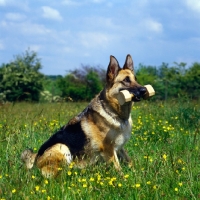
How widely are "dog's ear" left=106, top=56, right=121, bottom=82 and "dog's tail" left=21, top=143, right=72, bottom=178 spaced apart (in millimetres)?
1246

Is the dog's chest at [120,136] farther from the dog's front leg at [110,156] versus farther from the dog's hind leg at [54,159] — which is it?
the dog's hind leg at [54,159]

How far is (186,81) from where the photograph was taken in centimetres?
2352

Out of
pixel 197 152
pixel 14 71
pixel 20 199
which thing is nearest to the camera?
pixel 20 199

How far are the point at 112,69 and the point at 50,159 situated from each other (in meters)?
1.62

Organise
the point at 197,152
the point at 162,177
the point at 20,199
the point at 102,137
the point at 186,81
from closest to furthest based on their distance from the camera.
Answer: the point at 20,199
the point at 162,177
the point at 102,137
the point at 197,152
the point at 186,81

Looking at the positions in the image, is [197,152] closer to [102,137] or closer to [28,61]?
[102,137]

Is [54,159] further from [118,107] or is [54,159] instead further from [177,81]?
[177,81]

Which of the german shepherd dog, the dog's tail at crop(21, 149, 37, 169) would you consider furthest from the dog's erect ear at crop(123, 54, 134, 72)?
the dog's tail at crop(21, 149, 37, 169)

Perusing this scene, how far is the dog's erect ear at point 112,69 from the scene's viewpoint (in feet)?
19.9

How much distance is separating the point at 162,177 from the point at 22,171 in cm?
171

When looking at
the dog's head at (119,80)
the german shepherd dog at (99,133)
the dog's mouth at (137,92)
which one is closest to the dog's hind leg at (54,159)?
the german shepherd dog at (99,133)

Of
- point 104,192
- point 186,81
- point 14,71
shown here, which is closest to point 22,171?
point 104,192

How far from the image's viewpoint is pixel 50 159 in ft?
18.6

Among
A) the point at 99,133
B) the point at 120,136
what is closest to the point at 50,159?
the point at 99,133
